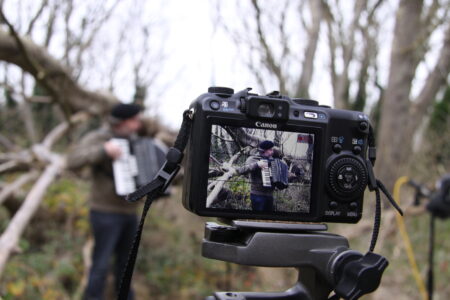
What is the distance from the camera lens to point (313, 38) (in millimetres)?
3615

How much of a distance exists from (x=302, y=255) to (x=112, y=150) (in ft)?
9.18

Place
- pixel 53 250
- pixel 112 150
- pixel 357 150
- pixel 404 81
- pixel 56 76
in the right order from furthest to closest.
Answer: pixel 53 250 → pixel 404 81 → pixel 56 76 → pixel 112 150 → pixel 357 150

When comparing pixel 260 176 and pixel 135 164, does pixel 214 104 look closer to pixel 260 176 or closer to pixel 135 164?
pixel 260 176

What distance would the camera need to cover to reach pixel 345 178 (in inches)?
49.3

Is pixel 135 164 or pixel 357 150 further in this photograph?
pixel 135 164

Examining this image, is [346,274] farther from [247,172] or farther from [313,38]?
[313,38]

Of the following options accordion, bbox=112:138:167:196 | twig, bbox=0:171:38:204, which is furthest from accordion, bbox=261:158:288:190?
twig, bbox=0:171:38:204

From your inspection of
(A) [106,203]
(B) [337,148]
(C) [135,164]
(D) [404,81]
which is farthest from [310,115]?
(D) [404,81]

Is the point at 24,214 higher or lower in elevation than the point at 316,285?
lower

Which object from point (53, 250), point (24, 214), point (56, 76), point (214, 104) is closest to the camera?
point (214, 104)

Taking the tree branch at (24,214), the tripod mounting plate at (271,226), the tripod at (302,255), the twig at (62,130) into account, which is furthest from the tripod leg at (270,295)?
the twig at (62,130)

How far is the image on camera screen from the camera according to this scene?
3.82 feet

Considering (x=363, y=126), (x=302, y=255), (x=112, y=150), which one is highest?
(x=363, y=126)

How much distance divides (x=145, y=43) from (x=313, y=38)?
6372 mm
